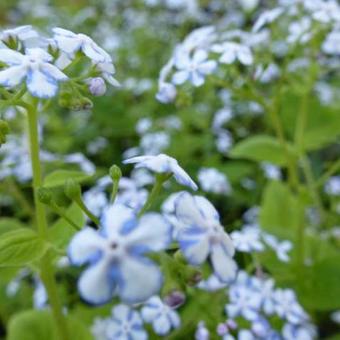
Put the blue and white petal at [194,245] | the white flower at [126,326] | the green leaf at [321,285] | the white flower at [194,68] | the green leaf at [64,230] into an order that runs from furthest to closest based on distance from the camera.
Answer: the green leaf at [321,285], the white flower at [194,68], the white flower at [126,326], the green leaf at [64,230], the blue and white petal at [194,245]

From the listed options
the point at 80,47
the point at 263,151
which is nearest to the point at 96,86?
the point at 80,47

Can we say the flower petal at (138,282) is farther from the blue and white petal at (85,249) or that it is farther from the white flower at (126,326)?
the white flower at (126,326)

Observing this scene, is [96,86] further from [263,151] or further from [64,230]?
[263,151]

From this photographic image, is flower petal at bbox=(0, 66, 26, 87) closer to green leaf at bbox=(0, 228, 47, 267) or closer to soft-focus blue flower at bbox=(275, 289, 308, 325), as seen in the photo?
green leaf at bbox=(0, 228, 47, 267)

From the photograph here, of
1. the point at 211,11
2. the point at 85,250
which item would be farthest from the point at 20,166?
the point at 211,11

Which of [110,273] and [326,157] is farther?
[326,157]

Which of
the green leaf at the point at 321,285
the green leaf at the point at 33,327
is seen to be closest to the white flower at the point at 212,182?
the green leaf at the point at 321,285

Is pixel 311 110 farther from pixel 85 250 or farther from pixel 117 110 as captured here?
pixel 85 250

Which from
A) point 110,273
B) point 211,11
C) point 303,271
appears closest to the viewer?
point 110,273
